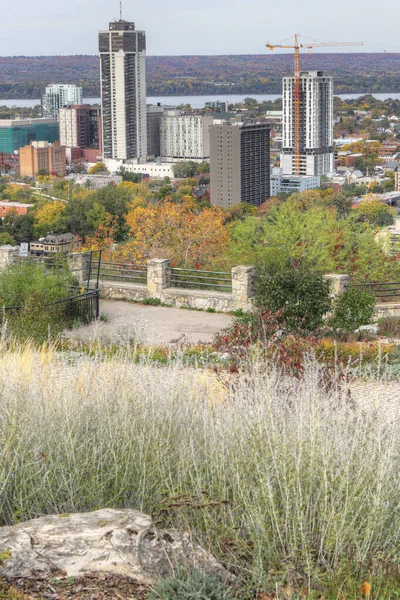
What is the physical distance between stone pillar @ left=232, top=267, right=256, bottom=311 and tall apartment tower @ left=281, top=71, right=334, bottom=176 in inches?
6673

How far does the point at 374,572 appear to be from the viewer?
4.38 metres

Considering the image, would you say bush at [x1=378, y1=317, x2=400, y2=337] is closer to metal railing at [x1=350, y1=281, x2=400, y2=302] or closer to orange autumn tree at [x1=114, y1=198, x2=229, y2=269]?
metal railing at [x1=350, y1=281, x2=400, y2=302]

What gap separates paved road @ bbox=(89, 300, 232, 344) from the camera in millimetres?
12000

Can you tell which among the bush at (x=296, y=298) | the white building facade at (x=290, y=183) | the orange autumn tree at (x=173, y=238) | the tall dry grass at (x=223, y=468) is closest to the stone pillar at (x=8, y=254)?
the orange autumn tree at (x=173, y=238)

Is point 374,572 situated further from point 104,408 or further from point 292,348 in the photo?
point 292,348

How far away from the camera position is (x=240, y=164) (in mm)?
140125

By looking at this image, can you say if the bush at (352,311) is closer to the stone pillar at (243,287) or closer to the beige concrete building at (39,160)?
the stone pillar at (243,287)

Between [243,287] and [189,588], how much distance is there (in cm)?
947

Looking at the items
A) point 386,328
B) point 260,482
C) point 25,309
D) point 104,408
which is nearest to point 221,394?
point 104,408

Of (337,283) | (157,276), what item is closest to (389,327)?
(337,283)

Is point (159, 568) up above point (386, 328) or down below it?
above

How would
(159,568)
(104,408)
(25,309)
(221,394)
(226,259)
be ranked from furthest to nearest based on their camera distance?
(226,259) < (25,309) < (221,394) < (104,408) < (159,568)

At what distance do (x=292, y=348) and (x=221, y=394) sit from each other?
1599mm

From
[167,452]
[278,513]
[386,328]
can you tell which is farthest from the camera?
[386,328]
